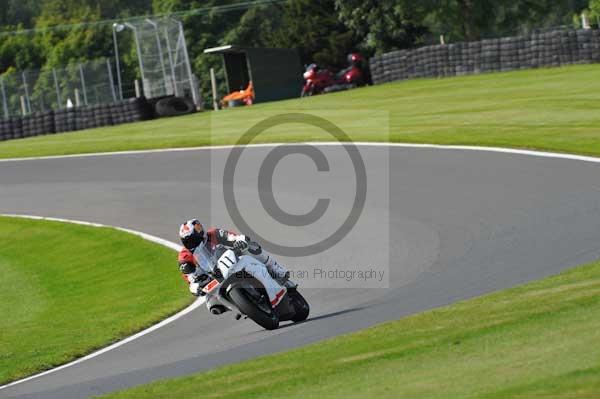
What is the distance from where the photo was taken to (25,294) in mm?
18562

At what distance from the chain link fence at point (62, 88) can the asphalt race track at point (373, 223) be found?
20.1 m

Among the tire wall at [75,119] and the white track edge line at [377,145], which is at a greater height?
the white track edge line at [377,145]

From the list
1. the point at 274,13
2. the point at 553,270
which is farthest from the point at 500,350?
the point at 274,13

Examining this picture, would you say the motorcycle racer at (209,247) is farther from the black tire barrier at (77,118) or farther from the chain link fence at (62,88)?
Answer: the chain link fence at (62,88)

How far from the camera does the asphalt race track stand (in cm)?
1118

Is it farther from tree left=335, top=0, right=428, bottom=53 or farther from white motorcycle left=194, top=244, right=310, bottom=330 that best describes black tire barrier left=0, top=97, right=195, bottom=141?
white motorcycle left=194, top=244, right=310, bottom=330

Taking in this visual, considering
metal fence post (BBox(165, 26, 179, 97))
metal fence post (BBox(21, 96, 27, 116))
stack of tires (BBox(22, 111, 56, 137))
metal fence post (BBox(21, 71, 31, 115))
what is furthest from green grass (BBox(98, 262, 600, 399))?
metal fence post (BBox(21, 96, 27, 116))

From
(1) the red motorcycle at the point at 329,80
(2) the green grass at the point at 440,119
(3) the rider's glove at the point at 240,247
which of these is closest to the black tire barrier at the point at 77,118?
(2) the green grass at the point at 440,119

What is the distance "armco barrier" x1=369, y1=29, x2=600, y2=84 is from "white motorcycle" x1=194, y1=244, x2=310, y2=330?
95.3 feet

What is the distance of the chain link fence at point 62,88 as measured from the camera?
158ft

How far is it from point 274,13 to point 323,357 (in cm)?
8411

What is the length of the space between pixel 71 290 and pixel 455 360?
11229 millimetres

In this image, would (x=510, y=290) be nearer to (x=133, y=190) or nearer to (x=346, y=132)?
(x=133, y=190)

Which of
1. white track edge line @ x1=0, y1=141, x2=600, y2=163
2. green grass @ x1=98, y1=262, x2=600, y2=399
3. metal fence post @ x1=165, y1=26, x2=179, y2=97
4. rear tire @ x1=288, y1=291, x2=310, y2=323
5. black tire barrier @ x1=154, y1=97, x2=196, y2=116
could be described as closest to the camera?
green grass @ x1=98, y1=262, x2=600, y2=399
